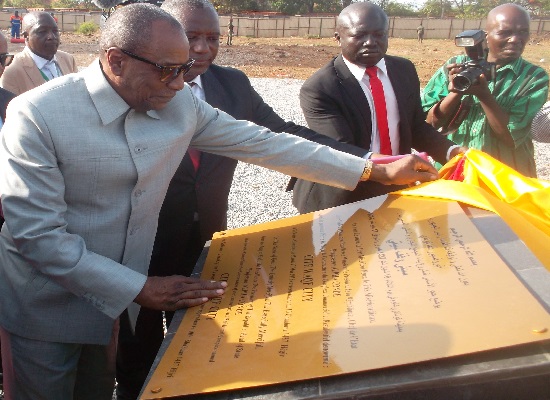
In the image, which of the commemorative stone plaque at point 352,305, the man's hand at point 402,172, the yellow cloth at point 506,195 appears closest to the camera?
the commemorative stone plaque at point 352,305

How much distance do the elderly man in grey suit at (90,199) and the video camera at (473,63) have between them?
1708mm

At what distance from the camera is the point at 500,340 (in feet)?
4.04

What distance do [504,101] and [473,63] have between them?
1.21 ft

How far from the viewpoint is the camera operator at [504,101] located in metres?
3.39

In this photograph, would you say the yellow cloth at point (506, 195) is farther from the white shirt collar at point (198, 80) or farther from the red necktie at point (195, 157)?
the white shirt collar at point (198, 80)

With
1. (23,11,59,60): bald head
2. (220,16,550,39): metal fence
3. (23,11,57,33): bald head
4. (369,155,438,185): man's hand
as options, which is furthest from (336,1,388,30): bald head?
(220,16,550,39): metal fence

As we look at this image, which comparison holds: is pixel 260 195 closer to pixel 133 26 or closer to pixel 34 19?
pixel 34 19

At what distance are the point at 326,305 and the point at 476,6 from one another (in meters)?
61.7

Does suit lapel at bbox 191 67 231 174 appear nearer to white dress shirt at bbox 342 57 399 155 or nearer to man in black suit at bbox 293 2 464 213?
man in black suit at bbox 293 2 464 213

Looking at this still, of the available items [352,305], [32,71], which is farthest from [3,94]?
[352,305]

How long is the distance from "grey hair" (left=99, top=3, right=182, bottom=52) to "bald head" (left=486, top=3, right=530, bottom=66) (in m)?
2.27

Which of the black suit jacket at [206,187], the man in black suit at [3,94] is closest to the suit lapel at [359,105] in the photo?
the black suit jacket at [206,187]

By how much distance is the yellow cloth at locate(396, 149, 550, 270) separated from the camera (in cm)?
188

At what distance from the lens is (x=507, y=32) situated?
11.2 ft
